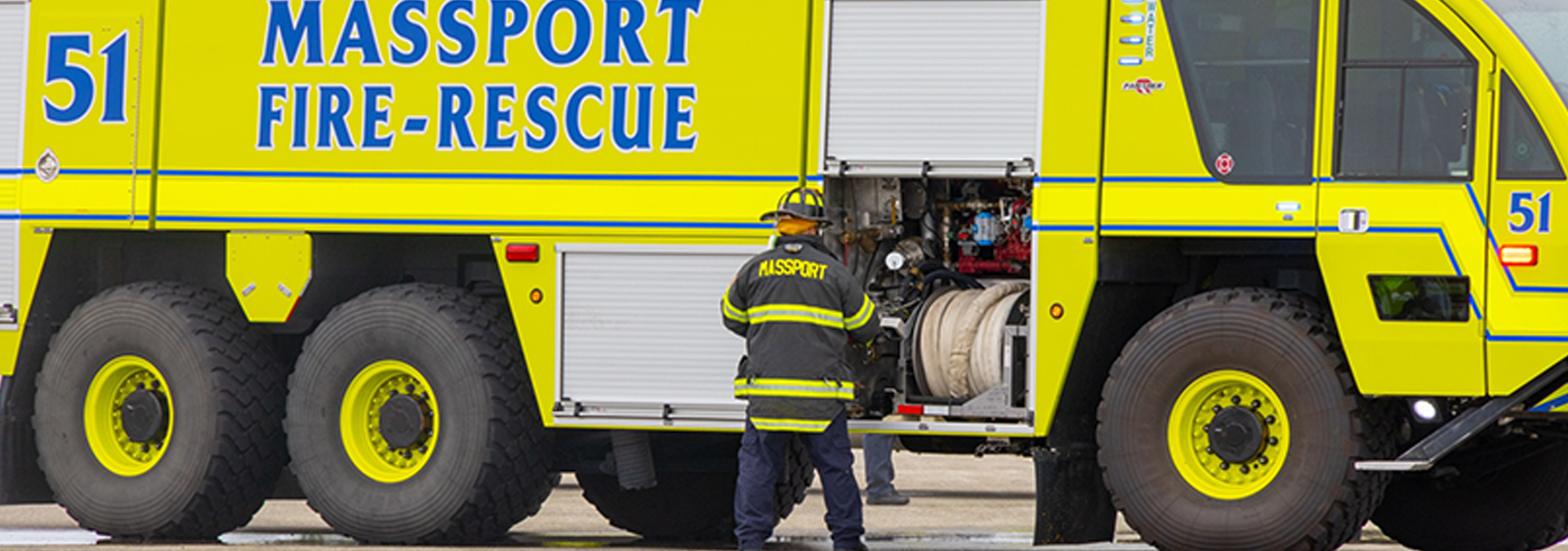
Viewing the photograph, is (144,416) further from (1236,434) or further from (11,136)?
(1236,434)

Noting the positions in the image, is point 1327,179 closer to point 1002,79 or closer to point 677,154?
point 1002,79

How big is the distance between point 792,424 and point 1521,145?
120 inches

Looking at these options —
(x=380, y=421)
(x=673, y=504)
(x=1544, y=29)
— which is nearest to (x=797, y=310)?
(x=380, y=421)

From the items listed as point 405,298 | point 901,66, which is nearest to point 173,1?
point 405,298

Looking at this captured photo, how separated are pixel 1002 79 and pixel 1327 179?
56.0 inches

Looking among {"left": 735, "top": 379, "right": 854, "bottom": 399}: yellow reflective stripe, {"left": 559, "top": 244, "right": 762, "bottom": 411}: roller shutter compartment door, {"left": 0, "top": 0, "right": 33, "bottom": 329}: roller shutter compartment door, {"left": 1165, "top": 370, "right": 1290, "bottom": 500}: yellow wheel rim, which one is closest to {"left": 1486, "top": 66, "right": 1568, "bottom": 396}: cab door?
{"left": 1165, "top": 370, "right": 1290, "bottom": 500}: yellow wheel rim

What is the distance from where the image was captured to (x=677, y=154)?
32.7 feet

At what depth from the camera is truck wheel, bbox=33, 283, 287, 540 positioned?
1072cm

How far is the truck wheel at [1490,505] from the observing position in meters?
9.79

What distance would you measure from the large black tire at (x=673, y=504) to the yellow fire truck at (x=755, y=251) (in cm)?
2

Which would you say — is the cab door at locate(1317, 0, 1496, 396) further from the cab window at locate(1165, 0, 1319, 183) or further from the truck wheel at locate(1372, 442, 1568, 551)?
the truck wheel at locate(1372, 442, 1568, 551)

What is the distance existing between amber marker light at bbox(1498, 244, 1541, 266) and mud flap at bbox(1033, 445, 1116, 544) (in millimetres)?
1979

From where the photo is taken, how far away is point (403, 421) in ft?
34.3

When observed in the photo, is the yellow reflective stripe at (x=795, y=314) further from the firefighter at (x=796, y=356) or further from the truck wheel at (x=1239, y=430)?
the truck wheel at (x=1239, y=430)
